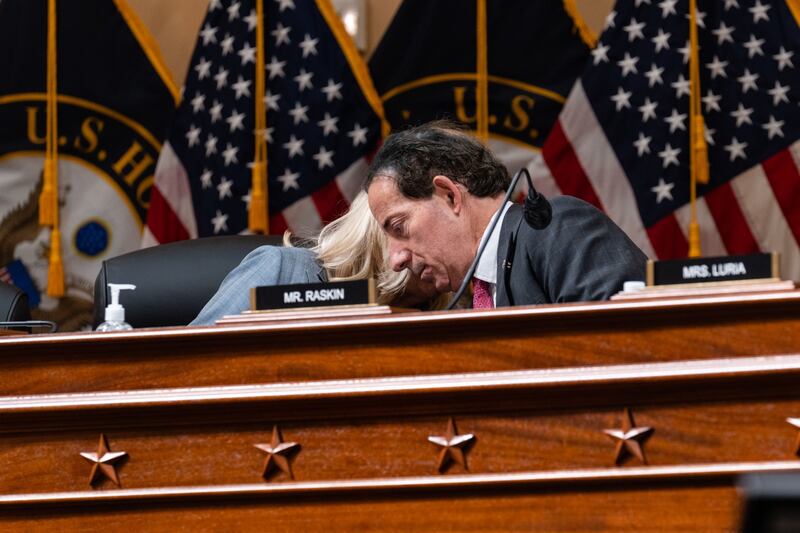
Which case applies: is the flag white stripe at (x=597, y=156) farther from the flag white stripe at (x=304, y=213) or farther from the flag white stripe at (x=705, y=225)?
the flag white stripe at (x=304, y=213)

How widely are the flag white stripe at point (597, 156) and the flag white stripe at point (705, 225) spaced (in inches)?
7.2

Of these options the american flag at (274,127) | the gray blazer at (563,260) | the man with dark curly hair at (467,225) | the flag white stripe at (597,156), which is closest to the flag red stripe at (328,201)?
the american flag at (274,127)

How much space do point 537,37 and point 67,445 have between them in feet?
10.3

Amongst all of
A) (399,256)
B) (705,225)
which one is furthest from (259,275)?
(705,225)

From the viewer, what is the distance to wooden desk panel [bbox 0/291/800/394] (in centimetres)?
168

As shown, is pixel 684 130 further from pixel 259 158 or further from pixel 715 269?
pixel 715 269

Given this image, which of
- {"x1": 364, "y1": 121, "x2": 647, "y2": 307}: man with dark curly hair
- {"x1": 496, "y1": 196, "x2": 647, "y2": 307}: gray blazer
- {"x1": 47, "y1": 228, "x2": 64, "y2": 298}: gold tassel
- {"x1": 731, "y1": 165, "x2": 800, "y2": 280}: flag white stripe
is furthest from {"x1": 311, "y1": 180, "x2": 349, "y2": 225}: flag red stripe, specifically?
{"x1": 496, "y1": 196, "x2": 647, "y2": 307}: gray blazer

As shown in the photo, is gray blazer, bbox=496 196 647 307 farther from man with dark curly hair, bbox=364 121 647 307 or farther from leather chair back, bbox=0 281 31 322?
leather chair back, bbox=0 281 31 322

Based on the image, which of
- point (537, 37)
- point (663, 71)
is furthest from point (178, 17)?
point (663, 71)

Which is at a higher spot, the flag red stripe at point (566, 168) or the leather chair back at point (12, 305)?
the flag red stripe at point (566, 168)

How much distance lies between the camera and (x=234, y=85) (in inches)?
190

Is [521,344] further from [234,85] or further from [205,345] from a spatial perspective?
[234,85]

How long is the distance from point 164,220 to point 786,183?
2.28 metres

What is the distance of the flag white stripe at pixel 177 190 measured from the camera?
4.84m
